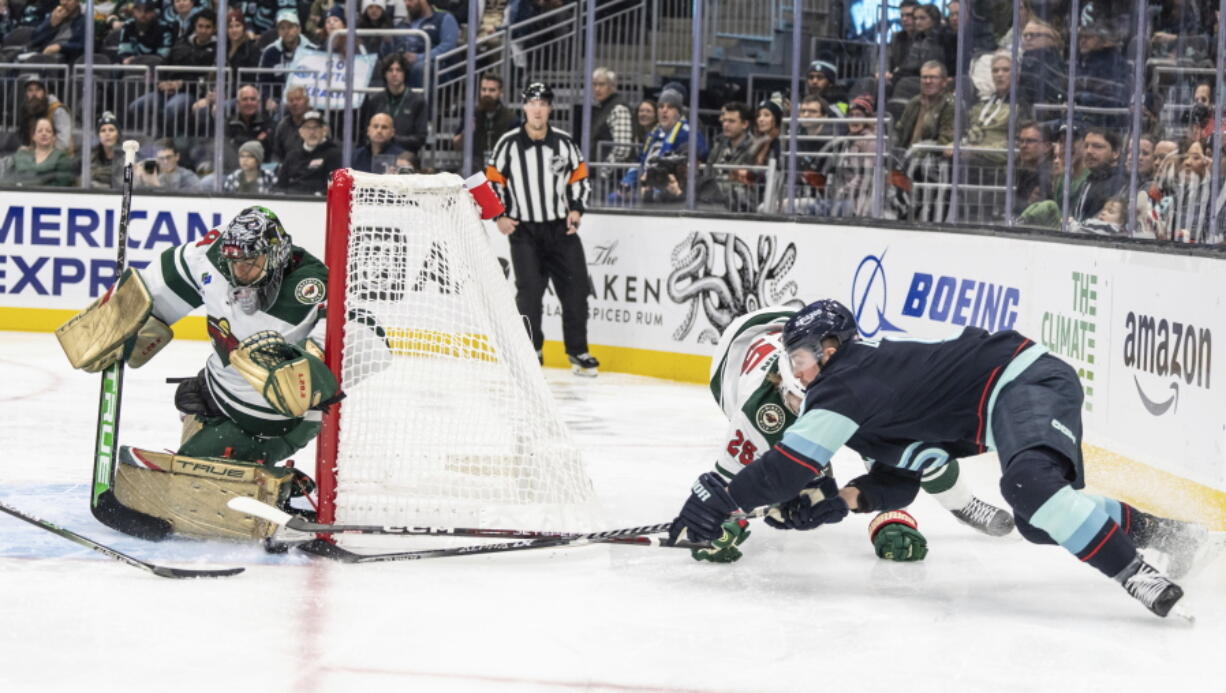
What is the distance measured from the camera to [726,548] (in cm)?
408

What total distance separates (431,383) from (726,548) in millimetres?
911

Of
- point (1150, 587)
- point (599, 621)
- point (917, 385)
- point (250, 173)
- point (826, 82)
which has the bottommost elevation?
point (599, 621)

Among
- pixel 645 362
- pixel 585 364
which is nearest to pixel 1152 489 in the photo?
pixel 585 364

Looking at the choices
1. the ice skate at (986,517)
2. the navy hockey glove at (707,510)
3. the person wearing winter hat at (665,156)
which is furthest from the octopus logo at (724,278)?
the navy hockey glove at (707,510)

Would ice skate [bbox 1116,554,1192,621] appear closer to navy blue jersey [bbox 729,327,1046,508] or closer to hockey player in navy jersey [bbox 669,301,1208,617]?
hockey player in navy jersey [bbox 669,301,1208,617]

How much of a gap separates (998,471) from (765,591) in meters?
2.15

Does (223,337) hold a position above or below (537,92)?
below

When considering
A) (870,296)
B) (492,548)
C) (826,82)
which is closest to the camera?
(492,548)

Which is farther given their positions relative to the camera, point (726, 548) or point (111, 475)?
point (111, 475)

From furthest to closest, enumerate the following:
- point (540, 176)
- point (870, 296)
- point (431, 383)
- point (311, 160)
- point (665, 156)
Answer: point (311, 160) → point (665, 156) → point (540, 176) → point (870, 296) → point (431, 383)

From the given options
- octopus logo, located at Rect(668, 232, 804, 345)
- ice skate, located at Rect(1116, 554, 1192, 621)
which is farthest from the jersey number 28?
octopus logo, located at Rect(668, 232, 804, 345)

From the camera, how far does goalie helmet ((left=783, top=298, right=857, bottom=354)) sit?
141 inches

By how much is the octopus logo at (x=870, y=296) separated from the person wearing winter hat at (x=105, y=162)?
4.31m

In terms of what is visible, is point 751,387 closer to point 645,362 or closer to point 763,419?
point 763,419
